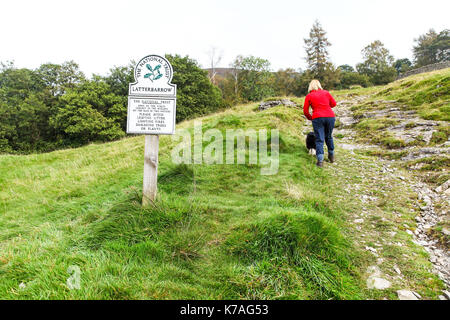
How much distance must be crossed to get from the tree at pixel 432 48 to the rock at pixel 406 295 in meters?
90.1

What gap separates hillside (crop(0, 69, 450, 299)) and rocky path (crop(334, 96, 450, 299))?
0.08 metres

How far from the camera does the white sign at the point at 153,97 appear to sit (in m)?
4.14

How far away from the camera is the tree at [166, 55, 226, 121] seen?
3850 centimetres

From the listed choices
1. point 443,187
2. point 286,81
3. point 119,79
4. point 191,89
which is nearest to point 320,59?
point 286,81

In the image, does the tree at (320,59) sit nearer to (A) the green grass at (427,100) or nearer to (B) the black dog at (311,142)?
(A) the green grass at (427,100)

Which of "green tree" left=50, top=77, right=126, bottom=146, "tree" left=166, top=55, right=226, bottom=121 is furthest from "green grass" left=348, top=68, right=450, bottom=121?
"green tree" left=50, top=77, right=126, bottom=146

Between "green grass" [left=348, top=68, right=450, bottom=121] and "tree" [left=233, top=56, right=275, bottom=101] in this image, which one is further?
"tree" [left=233, top=56, right=275, bottom=101]

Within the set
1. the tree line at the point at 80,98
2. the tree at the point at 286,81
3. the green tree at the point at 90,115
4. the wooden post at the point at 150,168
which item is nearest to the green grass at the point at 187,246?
the wooden post at the point at 150,168

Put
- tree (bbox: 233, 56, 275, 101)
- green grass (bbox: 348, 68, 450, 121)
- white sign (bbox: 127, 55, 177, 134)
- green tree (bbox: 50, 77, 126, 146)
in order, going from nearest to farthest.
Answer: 1. white sign (bbox: 127, 55, 177, 134)
2. green grass (bbox: 348, 68, 450, 121)
3. green tree (bbox: 50, 77, 126, 146)
4. tree (bbox: 233, 56, 275, 101)

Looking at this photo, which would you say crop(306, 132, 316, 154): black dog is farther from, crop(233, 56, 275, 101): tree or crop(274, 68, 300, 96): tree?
crop(274, 68, 300, 96): tree

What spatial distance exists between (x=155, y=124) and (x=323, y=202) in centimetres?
368

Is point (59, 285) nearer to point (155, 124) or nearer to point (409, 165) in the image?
point (155, 124)

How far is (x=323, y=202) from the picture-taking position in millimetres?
4691
